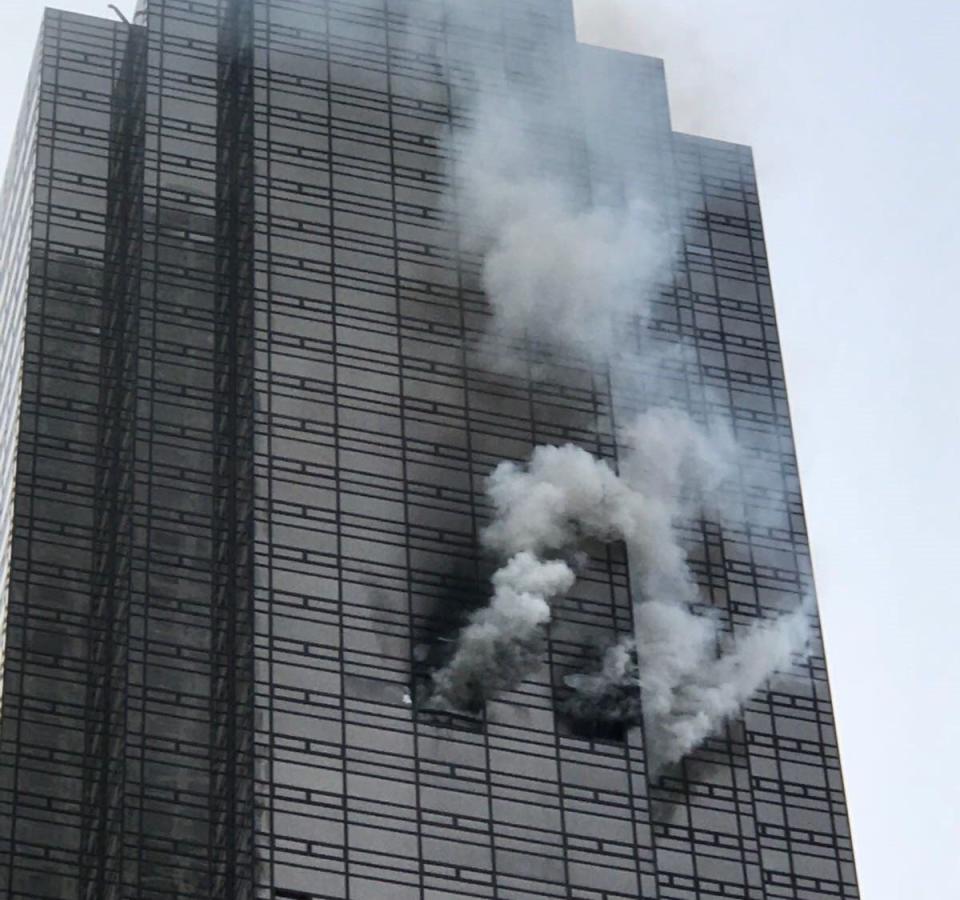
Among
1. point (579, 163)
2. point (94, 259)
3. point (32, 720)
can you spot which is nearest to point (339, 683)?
point (32, 720)

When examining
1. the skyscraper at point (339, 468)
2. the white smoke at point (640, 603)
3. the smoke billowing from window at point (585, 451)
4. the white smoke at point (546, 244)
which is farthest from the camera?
the white smoke at point (546, 244)

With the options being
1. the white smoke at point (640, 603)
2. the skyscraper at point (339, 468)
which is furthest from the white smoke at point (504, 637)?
the skyscraper at point (339, 468)

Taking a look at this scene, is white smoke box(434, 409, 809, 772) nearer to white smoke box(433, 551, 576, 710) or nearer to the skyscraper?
white smoke box(433, 551, 576, 710)

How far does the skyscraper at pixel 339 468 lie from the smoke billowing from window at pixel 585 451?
1.14ft

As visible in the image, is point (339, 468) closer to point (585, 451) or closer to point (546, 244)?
point (585, 451)

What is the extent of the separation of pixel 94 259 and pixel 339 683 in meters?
21.4

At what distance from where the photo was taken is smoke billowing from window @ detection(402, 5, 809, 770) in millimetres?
113750

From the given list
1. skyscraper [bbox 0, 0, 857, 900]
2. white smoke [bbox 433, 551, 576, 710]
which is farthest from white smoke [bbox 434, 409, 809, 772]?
skyscraper [bbox 0, 0, 857, 900]

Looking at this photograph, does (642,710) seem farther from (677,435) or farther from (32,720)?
(32,720)

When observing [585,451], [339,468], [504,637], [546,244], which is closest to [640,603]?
[585,451]

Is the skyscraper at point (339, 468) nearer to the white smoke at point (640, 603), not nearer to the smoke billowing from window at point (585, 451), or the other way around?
the smoke billowing from window at point (585, 451)

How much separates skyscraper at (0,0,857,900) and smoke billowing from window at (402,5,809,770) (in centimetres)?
35

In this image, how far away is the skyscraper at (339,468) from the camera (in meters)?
107

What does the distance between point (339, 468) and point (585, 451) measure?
10.6m
